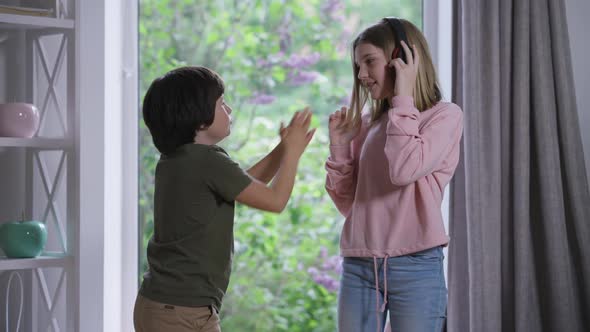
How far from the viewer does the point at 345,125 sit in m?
1.79

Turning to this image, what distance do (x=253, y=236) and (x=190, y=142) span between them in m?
1.21

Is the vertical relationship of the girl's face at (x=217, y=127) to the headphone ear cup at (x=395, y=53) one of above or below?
below

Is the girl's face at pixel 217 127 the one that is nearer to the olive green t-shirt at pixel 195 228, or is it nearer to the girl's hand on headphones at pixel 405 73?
the olive green t-shirt at pixel 195 228

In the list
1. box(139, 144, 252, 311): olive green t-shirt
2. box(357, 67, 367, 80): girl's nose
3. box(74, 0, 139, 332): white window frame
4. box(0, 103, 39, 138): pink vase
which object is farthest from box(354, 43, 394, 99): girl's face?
box(0, 103, 39, 138): pink vase

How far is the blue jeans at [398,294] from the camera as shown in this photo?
1.58m

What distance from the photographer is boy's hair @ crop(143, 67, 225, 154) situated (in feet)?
4.98

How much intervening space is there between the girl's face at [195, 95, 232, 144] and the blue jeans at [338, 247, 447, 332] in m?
0.44

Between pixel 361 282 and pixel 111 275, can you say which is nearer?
pixel 361 282

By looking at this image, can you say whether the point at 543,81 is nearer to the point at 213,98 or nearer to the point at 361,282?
the point at 361,282

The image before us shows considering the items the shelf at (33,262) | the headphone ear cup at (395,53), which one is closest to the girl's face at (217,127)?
the headphone ear cup at (395,53)

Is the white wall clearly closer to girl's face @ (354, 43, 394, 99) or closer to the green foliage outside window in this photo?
the green foliage outside window

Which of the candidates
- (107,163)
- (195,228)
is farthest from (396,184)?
(107,163)

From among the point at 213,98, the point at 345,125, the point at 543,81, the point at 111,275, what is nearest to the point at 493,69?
the point at 543,81

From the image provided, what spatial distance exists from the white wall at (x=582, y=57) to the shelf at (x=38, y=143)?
1.66 m
